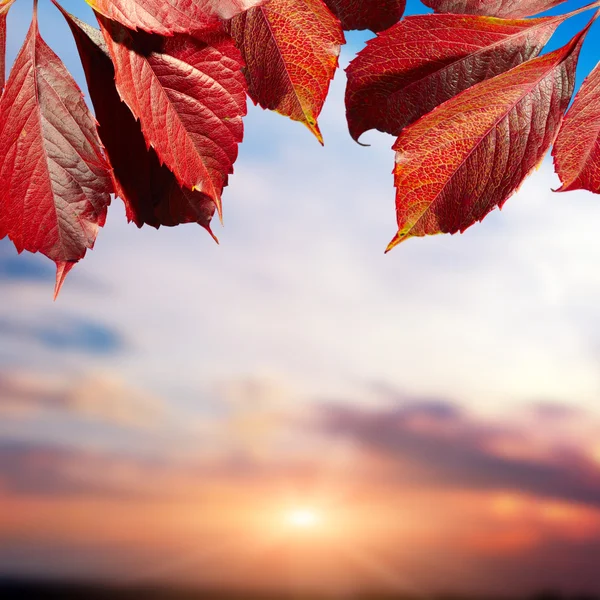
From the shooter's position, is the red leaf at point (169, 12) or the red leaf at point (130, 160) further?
the red leaf at point (130, 160)

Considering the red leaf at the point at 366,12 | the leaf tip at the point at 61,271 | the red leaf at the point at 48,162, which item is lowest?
the leaf tip at the point at 61,271

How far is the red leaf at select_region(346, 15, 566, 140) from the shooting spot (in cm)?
49

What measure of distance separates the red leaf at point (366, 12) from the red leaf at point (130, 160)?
6.5 inches

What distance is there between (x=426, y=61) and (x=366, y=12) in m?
0.06

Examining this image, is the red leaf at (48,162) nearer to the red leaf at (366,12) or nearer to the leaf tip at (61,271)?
the leaf tip at (61,271)

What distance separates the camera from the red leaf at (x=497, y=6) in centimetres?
50

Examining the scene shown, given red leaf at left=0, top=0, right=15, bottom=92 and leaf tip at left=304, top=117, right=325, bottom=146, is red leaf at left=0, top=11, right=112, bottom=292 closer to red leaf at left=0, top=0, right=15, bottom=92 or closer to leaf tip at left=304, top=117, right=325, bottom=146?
red leaf at left=0, top=0, right=15, bottom=92

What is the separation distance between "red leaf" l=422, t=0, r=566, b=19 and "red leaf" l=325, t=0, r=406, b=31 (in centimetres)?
2

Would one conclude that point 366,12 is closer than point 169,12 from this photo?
No

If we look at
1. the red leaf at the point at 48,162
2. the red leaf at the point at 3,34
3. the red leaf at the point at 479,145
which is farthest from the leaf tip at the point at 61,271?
the red leaf at the point at 479,145

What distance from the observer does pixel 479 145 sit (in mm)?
482

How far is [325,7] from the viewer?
46 centimetres

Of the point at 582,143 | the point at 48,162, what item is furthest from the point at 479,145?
the point at 48,162

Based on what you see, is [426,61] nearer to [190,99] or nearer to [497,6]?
[497,6]
